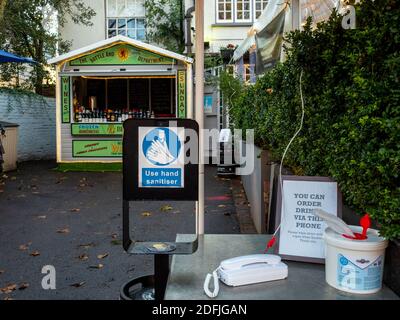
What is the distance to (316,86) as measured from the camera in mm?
3490

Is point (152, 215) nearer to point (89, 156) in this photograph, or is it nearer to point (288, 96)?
point (288, 96)

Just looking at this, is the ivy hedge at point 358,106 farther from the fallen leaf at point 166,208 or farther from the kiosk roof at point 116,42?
the kiosk roof at point 116,42

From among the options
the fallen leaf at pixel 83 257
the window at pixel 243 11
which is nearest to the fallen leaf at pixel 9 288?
the fallen leaf at pixel 83 257

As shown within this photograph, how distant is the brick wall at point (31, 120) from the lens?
574 inches

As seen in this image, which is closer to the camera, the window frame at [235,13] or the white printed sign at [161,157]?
the white printed sign at [161,157]

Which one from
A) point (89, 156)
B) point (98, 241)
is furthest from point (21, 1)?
point (98, 241)

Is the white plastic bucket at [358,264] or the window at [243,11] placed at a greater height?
the window at [243,11]

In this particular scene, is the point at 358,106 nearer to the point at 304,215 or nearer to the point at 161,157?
the point at 304,215

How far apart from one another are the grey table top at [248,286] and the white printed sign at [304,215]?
92 millimetres

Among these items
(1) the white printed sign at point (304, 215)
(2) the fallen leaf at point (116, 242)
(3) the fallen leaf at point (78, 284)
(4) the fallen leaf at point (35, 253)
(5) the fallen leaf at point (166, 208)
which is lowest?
(3) the fallen leaf at point (78, 284)

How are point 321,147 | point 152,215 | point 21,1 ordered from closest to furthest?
point 321,147, point 152,215, point 21,1

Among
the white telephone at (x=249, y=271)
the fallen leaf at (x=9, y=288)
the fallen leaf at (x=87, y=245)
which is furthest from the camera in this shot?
the fallen leaf at (x=87, y=245)

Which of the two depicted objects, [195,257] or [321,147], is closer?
[195,257]
